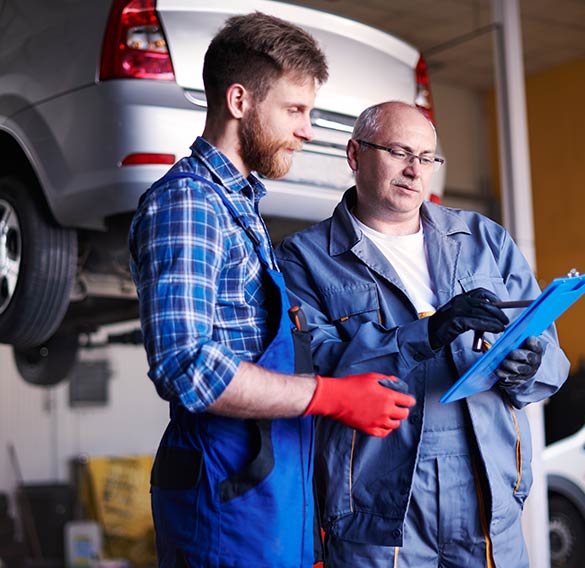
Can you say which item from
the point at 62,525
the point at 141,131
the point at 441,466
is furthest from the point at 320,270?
the point at 62,525

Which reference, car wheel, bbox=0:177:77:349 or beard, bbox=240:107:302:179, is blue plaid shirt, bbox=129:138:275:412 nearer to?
beard, bbox=240:107:302:179

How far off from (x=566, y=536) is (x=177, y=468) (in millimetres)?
4904

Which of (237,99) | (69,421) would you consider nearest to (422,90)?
(237,99)

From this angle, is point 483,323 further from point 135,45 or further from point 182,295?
point 135,45

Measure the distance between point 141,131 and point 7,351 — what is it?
23.5 feet

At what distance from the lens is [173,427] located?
4.92ft

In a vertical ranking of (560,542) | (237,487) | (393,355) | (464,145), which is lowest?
(560,542)

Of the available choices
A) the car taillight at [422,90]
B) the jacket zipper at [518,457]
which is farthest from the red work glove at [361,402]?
the car taillight at [422,90]

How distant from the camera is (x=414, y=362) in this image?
5.58 feet

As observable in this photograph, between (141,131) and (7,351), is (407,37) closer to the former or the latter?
(7,351)

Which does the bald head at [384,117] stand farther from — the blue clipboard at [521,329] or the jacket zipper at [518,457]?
the jacket zipper at [518,457]

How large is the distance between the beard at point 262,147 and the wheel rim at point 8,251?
150 cm

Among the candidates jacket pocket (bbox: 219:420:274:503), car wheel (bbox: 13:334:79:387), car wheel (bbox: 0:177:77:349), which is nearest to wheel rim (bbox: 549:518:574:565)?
car wheel (bbox: 13:334:79:387)

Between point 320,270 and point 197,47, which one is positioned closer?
A: point 320,270
